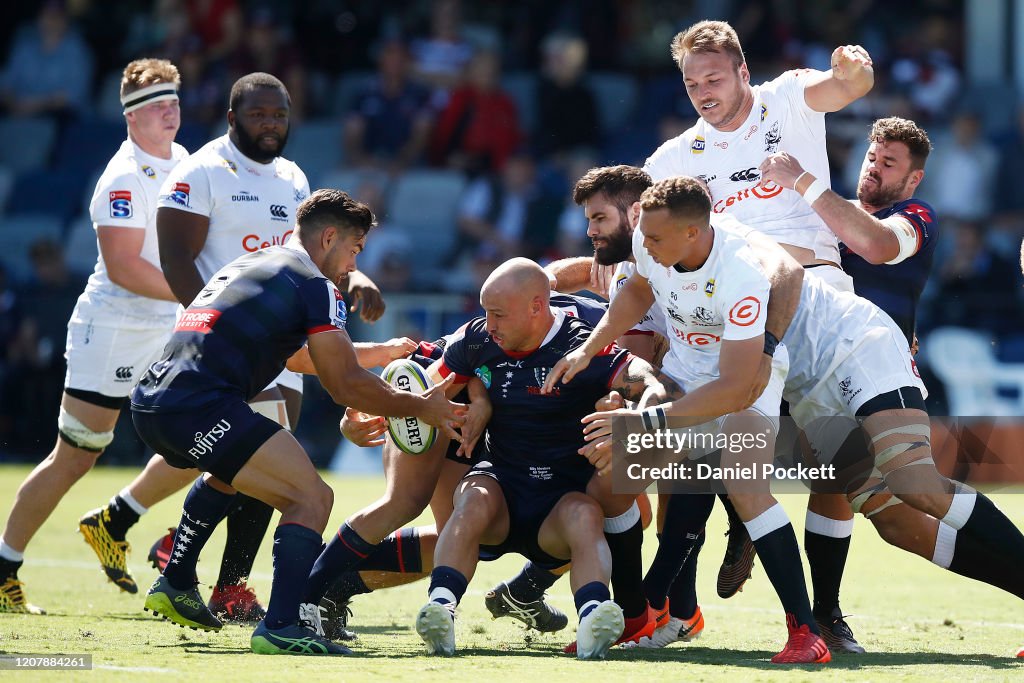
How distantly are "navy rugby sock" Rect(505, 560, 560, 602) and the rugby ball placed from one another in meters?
0.77

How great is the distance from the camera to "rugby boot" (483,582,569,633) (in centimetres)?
660

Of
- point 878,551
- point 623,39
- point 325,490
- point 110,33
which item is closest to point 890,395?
point 325,490

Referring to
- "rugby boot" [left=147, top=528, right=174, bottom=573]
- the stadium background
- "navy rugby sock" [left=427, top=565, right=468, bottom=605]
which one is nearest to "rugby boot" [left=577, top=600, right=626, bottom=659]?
"navy rugby sock" [left=427, top=565, right=468, bottom=605]

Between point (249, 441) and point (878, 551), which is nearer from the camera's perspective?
point (249, 441)

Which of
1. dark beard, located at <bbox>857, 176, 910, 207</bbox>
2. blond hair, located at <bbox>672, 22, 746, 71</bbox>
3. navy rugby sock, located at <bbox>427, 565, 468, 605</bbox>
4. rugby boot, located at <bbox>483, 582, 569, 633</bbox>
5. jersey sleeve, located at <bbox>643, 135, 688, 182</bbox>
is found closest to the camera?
navy rugby sock, located at <bbox>427, 565, 468, 605</bbox>

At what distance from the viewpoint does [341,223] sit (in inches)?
246

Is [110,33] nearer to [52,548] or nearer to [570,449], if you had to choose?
[52,548]

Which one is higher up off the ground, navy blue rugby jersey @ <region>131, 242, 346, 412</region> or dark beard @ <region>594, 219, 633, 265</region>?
dark beard @ <region>594, 219, 633, 265</region>

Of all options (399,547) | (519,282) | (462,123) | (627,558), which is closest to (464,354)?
(519,282)

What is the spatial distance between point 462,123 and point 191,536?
1083cm

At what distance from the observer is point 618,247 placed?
6879 mm

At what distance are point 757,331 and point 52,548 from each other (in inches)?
239

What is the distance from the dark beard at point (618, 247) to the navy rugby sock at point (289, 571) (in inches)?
81.6

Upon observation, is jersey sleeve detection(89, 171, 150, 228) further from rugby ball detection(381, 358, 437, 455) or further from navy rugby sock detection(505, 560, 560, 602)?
navy rugby sock detection(505, 560, 560, 602)
